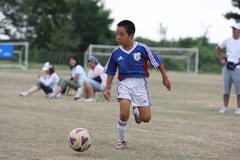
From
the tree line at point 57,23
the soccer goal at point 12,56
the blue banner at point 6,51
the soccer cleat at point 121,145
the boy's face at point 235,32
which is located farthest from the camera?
the tree line at point 57,23

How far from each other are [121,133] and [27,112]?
4259mm

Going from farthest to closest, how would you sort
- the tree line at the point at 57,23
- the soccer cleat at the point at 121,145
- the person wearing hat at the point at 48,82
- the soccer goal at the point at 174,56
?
the tree line at the point at 57,23, the soccer goal at the point at 174,56, the person wearing hat at the point at 48,82, the soccer cleat at the point at 121,145

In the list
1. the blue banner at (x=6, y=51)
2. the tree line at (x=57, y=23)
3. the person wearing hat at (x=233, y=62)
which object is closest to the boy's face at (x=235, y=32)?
the person wearing hat at (x=233, y=62)

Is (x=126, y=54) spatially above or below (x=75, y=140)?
above

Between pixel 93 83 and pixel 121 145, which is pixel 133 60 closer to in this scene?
pixel 121 145

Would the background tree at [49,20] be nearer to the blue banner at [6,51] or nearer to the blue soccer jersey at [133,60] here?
the blue banner at [6,51]

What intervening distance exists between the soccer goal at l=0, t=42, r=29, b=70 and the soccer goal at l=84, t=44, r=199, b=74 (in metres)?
6.63

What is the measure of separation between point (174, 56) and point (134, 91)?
4016 centimetres

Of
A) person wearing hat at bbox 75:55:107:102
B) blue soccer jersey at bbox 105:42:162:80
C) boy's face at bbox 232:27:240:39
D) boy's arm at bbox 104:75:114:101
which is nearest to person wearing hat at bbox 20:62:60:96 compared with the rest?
person wearing hat at bbox 75:55:107:102

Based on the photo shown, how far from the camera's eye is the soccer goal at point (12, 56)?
41469 mm

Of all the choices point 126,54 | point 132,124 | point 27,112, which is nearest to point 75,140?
point 126,54

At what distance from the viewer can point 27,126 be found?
26.0ft

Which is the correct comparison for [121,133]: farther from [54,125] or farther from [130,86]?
[54,125]

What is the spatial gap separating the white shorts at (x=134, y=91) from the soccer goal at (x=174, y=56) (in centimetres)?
3827
